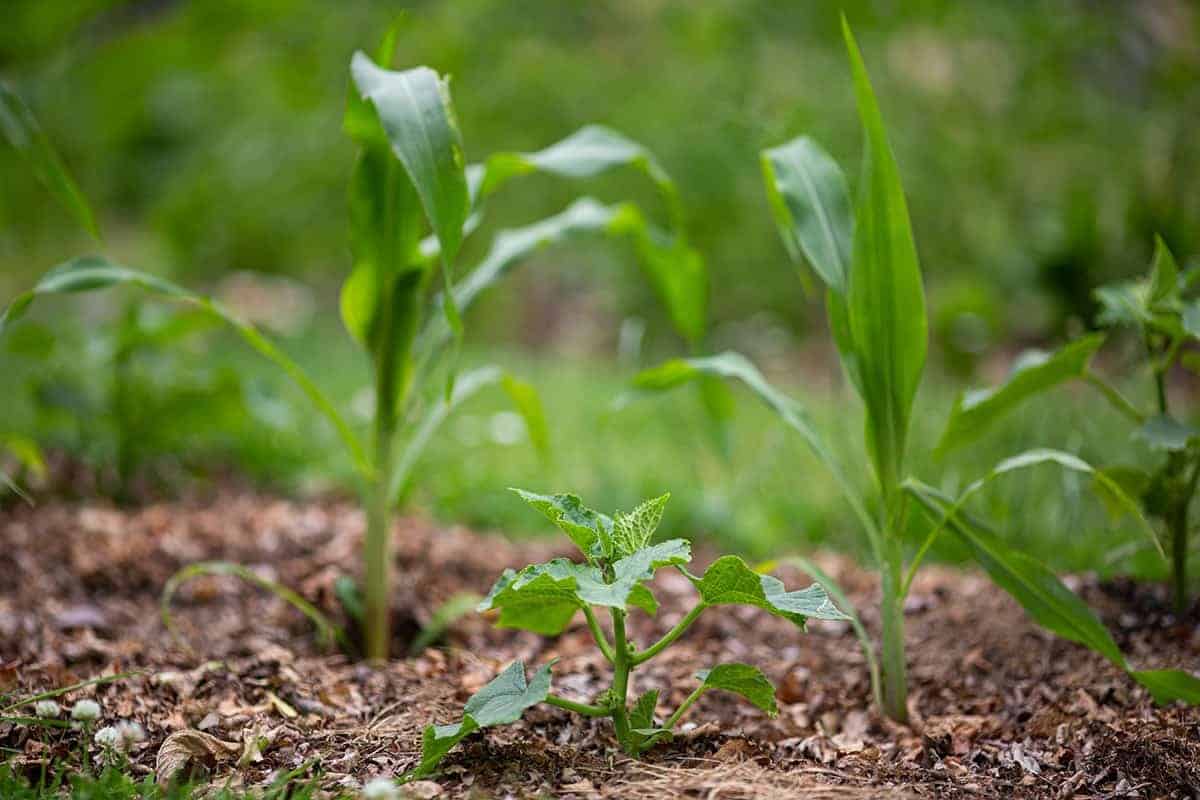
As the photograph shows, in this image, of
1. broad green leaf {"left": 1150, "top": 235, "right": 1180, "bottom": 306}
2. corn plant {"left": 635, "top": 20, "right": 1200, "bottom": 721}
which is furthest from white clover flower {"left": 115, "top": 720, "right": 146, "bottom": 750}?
broad green leaf {"left": 1150, "top": 235, "right": 1180, "bottom": 306}

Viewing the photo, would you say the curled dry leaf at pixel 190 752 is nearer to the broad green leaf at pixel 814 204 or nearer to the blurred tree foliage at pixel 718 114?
the broad green leaf at pixel 814 204

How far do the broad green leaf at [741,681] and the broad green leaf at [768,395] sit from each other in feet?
0.99

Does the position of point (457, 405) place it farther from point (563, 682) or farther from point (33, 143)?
point (33, 143)

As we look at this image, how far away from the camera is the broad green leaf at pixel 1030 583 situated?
1.15 meters

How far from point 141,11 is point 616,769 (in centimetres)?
420

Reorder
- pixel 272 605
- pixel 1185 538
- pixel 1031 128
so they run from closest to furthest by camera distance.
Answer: pixel 1185 538
pixel 272 605
pixel 1031 128

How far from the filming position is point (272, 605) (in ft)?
5.59

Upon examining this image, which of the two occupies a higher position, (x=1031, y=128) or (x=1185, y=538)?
(x=1031, y=128)

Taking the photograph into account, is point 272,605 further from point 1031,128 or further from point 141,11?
point 1031,128

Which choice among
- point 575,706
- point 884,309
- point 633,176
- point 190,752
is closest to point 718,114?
point 633,176

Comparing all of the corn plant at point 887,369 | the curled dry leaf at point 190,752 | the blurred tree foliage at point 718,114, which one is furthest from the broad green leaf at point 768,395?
the blurred tree foliage at point 718,114

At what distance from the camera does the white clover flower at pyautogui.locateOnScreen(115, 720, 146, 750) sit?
1034 mm

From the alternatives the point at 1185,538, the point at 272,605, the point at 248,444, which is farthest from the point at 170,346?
the point at 1185,538

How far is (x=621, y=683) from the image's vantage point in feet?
3.43
